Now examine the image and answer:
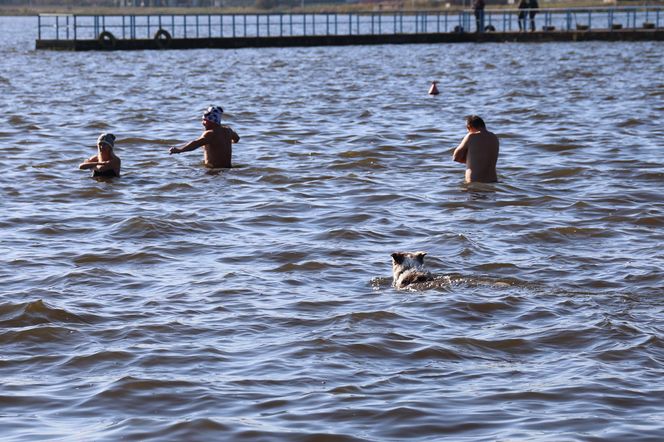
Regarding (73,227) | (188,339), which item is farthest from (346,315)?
(73,227)

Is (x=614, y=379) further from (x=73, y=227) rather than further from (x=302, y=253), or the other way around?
(x=73, y=227)

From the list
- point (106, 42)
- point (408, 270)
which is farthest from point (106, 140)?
point (106, 42)

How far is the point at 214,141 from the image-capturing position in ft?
58.1

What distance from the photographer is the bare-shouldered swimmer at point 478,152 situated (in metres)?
15.8

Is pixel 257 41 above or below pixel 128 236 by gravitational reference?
above

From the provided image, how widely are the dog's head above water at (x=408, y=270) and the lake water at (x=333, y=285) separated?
0.20 m

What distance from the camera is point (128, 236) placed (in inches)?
534

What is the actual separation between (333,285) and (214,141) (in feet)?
22.4

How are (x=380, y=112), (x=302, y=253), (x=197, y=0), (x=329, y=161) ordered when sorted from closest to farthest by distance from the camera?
(x=302, y=253)
(x=329, y=161)
(x=380, y=112)
(x=197, y=0)

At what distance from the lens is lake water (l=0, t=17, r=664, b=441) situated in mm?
7879

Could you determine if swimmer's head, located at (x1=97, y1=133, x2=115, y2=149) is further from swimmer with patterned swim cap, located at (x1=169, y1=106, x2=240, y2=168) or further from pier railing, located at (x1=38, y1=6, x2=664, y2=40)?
pier railing, located at (x1=38, y1=6, x2=664, y2=40)

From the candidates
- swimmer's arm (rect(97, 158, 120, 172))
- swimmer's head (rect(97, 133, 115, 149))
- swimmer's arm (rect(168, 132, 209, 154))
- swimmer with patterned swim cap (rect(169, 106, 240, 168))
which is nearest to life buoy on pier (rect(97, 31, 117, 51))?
swimmer with patterned swim cap (rect(169, 106, 240, 168))

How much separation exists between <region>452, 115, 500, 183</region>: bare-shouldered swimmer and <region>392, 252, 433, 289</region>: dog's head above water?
5067mm

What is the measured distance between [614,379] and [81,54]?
45.4 metres
